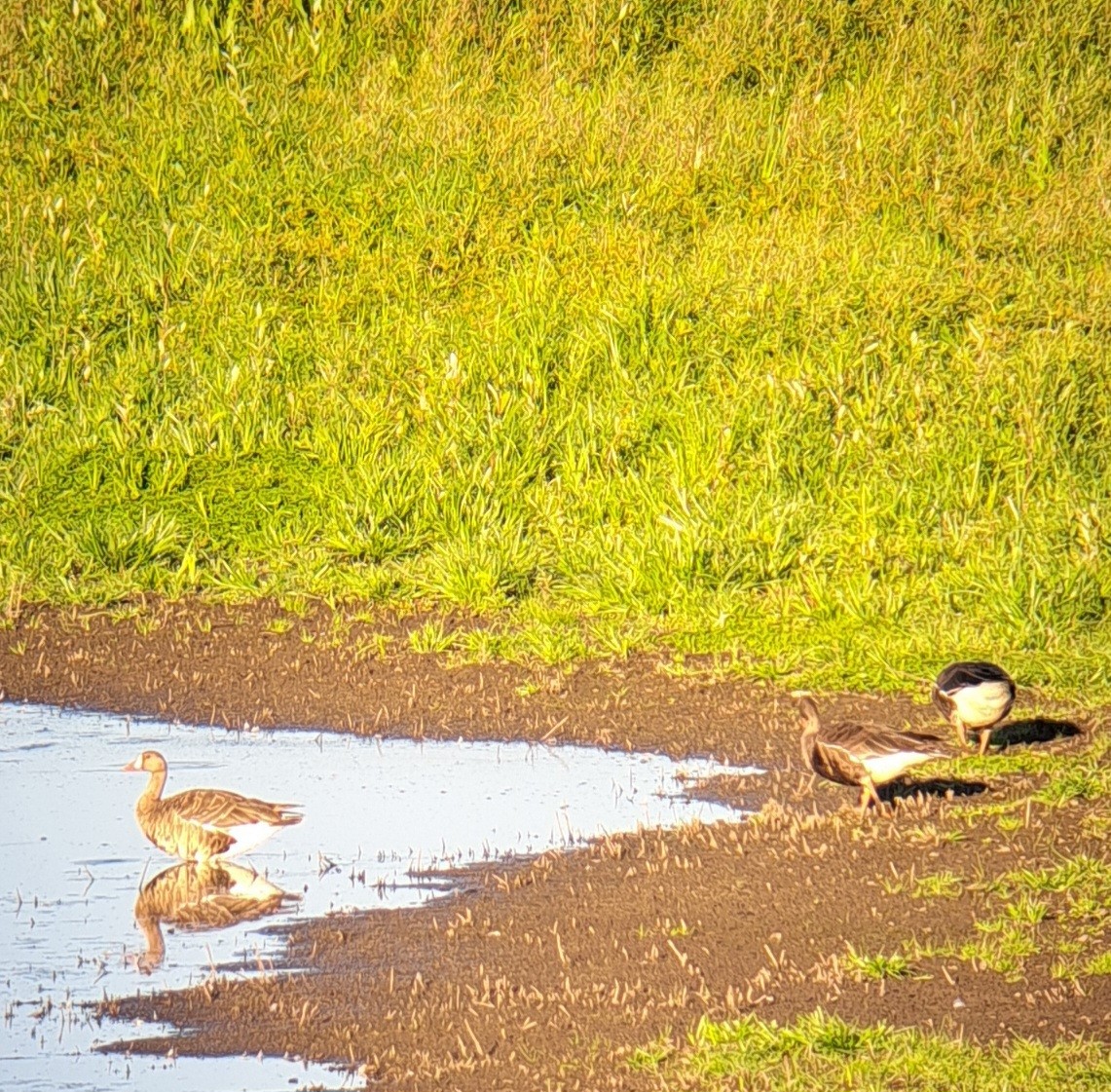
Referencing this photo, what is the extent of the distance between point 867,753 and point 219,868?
2558 millimetres

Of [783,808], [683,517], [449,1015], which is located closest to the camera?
[449,1015]

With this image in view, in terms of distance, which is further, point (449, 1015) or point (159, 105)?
point (159, 105)

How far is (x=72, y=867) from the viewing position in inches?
271

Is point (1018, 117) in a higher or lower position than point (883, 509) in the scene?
higher

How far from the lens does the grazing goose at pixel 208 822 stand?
6922mm

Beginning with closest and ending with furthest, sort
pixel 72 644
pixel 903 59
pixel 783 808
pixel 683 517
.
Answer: pixel 783 808 < pixel 72 644 < pixel 683 517 < pixel 903 59

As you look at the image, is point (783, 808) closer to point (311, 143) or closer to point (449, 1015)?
point (449, 1015)

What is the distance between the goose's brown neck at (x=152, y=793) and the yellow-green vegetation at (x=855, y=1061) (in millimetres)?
2738

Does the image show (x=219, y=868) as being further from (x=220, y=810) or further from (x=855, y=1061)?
(x=855, y=1061)

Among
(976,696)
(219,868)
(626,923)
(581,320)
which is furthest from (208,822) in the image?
(581,320)

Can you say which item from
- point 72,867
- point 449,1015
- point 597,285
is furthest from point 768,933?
point 597,285

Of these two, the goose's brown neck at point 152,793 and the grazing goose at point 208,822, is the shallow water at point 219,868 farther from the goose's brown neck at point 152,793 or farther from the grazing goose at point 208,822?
the goose's brown neck at point 152,793

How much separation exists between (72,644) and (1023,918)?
5909 mm

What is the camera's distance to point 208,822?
272 inches
